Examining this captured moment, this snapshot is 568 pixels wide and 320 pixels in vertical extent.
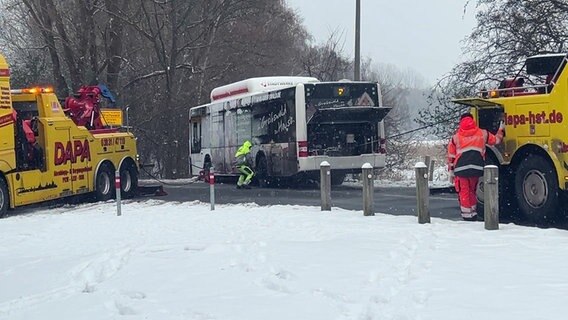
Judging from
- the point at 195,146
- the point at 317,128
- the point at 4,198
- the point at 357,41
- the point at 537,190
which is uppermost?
the point at 357,41

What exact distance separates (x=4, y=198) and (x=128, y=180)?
570cm

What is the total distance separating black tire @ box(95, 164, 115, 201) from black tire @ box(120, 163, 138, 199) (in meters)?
0.40

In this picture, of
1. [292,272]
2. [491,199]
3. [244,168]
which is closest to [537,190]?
[491,199]

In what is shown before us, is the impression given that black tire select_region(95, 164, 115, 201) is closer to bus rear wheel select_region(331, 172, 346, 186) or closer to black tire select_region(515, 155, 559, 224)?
bus rear wheel select_region(331, 172, 346, 186)

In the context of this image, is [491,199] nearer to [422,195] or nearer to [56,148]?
[422,195]

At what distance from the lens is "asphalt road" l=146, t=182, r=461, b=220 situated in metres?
15.8

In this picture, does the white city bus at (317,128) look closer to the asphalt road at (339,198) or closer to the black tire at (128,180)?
the asphalt road at (339,198)

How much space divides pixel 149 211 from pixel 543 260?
31.6ft

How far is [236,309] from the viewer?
22.1 feet

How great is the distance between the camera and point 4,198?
17.3 m

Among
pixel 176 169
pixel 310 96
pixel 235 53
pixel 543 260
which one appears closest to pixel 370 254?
pixel 543 260

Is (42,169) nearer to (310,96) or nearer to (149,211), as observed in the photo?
(149,211)

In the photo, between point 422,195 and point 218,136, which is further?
point 218,136

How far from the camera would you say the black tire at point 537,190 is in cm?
1225
